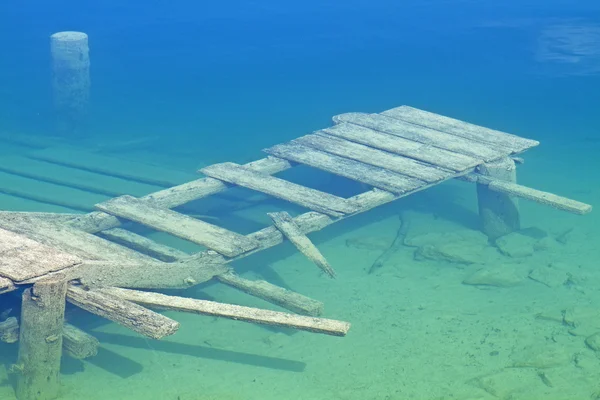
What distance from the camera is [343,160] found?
7844mm

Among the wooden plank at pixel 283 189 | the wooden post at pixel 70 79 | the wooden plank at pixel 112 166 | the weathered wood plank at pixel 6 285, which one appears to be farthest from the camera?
the wooden post at pixel 70 79

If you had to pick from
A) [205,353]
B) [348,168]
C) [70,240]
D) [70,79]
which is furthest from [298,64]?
[205,353]

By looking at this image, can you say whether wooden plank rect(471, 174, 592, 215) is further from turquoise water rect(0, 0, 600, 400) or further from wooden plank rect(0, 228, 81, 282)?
wooden plank rect(0, 228, 81, 282)

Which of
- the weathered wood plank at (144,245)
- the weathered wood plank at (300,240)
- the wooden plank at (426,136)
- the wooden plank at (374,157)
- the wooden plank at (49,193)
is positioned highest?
the wooden plank at (426,136)

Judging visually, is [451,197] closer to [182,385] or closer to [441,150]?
[441,150]

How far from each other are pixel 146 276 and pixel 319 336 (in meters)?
1.39

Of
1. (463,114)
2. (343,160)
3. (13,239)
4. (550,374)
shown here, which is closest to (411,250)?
(343,160)

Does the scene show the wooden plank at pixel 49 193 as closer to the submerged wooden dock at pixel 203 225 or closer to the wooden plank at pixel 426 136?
the submerged wooden dock at pixel 203 225

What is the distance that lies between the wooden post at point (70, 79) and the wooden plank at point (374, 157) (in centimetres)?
408

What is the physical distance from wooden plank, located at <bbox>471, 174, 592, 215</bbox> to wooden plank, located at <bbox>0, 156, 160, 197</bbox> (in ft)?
A: 12.2

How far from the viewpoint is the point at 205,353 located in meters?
5.82

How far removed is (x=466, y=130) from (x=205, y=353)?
415 cm

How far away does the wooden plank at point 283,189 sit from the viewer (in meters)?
6.86

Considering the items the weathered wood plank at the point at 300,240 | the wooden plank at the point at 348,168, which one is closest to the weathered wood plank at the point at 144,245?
the weathered wood plank at the point at 300,240
